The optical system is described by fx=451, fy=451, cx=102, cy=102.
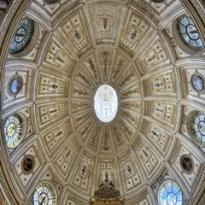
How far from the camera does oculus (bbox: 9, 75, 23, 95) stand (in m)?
26.7

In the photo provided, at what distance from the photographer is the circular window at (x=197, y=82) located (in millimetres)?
27031

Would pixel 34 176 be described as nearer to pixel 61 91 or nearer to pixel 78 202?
pixel 78 202

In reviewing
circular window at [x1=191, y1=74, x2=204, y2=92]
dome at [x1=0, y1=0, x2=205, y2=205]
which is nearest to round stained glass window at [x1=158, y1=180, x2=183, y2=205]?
dome at [x1=0, y1=0, x2=205, y2=205]

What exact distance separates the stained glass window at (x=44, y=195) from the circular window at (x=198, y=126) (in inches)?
390

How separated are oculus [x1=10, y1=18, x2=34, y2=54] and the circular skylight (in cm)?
807

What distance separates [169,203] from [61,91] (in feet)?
34.3

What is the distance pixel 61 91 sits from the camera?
31.4m

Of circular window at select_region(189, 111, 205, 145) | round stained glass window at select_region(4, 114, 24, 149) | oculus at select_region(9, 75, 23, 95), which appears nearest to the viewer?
oculus at select_region(9, 75, 23, 95)

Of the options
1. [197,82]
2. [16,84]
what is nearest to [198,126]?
[197,82]

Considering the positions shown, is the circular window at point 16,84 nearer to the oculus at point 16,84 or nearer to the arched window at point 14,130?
the oculus at point 16,84

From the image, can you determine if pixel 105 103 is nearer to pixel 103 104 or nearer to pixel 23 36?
pixel 103 104

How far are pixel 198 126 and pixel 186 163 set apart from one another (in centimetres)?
248

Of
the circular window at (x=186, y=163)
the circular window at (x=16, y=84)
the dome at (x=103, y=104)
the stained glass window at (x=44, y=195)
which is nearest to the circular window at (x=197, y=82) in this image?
the dome at (x=103, y=104)

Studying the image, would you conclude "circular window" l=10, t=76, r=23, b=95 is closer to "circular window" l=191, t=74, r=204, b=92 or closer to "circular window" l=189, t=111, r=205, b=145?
"circular window" l=191, t=74, r=204, b=92
